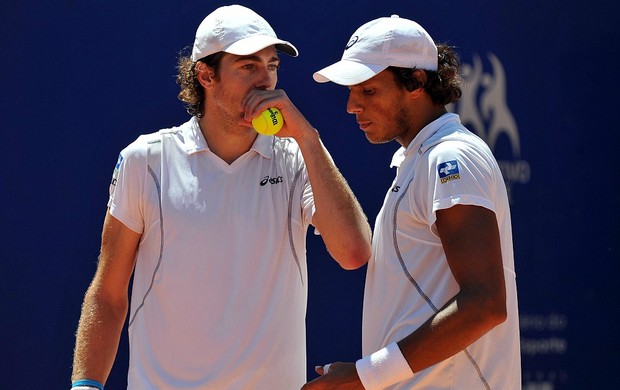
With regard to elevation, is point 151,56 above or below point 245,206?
above

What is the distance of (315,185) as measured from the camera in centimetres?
290

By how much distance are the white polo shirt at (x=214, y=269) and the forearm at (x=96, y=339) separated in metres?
0.07

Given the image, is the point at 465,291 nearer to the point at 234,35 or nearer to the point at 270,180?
the point at 270,180

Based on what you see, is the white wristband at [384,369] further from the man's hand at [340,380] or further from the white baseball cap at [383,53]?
the white baseball cap at [383,53]

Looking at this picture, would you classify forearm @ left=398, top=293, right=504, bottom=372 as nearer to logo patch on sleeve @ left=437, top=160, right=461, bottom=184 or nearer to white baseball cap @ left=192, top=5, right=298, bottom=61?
logo patch on sleeve @ left=437, top=160, right=461, bottom=184

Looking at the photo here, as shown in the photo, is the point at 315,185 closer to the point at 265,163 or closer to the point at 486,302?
the point at 265,163

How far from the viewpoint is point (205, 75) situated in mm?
3117

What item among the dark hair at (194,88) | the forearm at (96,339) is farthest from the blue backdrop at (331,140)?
the forearm at (96,339)

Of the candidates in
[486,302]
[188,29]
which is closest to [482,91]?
[188,29]

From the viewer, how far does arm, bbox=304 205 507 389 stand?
228 cm

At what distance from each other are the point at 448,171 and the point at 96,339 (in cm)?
120

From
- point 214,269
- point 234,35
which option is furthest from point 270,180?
point 234,35

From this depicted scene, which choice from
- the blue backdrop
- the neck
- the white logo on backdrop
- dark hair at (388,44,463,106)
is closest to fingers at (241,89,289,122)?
the neck

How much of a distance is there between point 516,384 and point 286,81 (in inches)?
77.9
